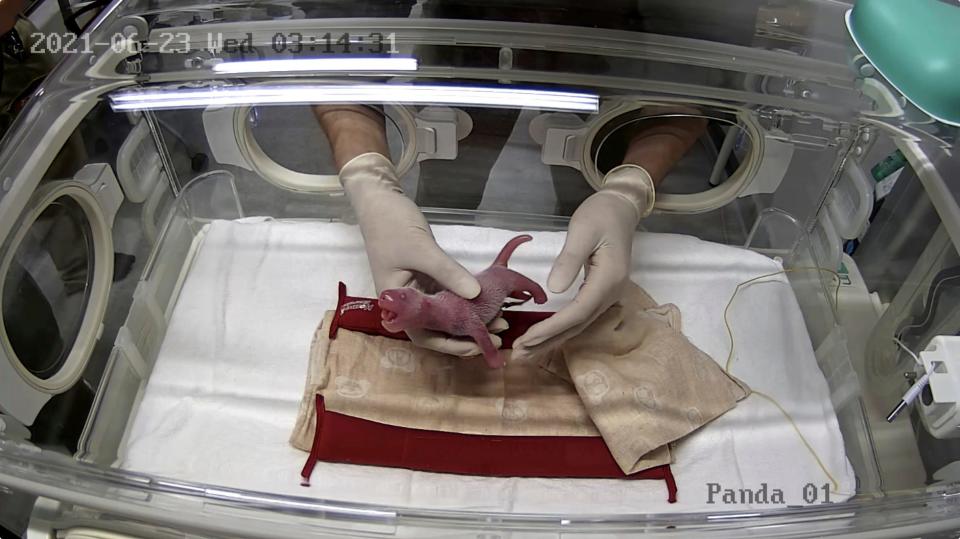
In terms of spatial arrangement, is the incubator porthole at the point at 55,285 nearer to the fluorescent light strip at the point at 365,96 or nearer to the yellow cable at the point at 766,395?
the fluorescent light strip at the point at 365,96

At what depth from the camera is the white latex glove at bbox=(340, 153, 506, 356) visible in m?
Result: 1.09

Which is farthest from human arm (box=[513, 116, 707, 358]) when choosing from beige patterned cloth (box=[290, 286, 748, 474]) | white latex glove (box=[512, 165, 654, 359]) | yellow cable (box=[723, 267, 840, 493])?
yellow cable (box=[723, 267, 840, 493])

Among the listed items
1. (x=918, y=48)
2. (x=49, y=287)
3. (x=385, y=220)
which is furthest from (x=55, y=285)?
(x=918, y=48)

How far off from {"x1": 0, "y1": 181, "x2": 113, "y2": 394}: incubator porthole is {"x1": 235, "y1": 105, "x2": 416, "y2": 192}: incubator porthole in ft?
1.09

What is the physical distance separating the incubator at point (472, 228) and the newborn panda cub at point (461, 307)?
0.86ft

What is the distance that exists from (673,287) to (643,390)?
31cm

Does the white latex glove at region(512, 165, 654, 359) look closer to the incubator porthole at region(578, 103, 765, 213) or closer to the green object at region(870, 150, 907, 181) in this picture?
the incubator porthole at region(578, 103, 765, 213)

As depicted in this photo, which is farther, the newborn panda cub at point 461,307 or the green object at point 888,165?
the green object at point 888,165

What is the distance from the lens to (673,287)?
4.58ft

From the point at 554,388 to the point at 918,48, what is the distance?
808 millimetres

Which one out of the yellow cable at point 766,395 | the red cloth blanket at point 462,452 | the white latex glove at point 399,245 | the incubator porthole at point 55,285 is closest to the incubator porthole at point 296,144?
the white latex glove at point 399,245

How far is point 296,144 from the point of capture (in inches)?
56.6

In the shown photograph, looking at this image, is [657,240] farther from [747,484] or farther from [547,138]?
[747,484]

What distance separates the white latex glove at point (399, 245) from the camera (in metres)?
1.09
